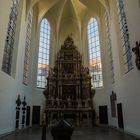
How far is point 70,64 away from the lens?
19.3 meters

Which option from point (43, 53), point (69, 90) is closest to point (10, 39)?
point (43, 53)

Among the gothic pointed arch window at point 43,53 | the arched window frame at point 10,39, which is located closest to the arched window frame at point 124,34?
the arched window frame at point 10,39

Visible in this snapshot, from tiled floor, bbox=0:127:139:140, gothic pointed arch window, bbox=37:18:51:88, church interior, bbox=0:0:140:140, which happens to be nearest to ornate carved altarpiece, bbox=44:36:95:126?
church interior, bbox=0:0:140:140

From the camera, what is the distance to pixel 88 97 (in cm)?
1703

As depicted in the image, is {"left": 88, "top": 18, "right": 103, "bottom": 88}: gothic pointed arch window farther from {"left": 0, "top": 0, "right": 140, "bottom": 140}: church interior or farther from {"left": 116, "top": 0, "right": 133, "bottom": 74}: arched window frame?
{"left": 116, "top": 0, "right": 133, "bottom": 74}: arched window frame

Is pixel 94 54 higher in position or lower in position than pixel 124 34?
higher

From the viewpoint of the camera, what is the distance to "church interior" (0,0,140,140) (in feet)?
33.4

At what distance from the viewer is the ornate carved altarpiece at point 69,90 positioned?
53.3ft

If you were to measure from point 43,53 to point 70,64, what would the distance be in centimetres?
334

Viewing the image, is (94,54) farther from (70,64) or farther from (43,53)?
(43,53)

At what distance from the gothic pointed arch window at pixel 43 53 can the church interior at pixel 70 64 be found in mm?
88

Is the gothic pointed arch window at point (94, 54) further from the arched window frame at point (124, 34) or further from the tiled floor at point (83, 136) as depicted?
the tiled floor at point (83, 136)

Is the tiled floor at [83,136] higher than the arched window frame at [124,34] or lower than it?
lower

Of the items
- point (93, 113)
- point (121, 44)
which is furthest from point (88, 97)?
point (121, 44)
